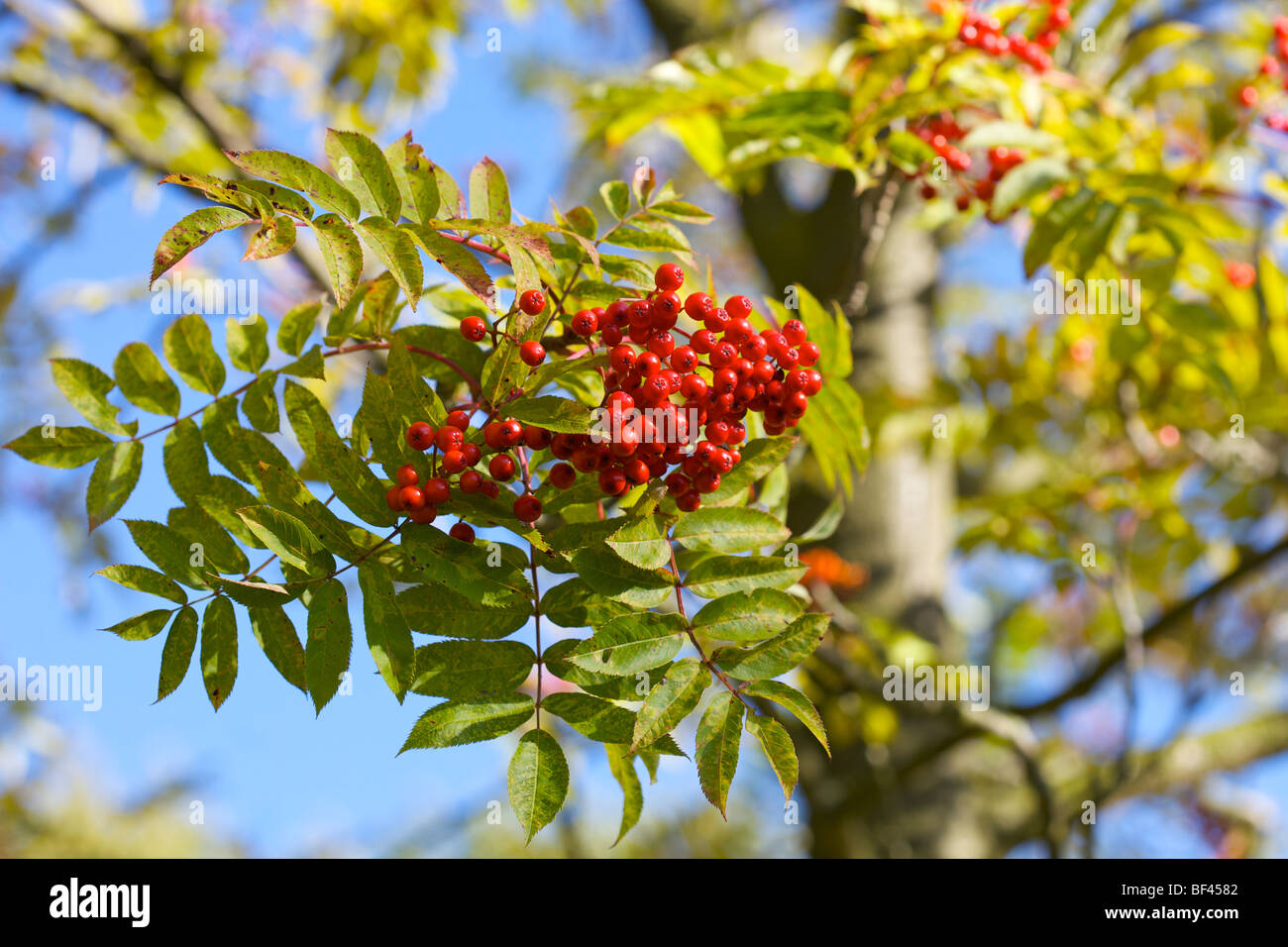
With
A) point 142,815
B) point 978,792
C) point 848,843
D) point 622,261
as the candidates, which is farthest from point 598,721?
point 142,815

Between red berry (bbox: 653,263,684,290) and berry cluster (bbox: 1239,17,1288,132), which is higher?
berry cluster (bbox: 1239,17,1288,132)

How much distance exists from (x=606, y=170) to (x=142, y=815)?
734 cm

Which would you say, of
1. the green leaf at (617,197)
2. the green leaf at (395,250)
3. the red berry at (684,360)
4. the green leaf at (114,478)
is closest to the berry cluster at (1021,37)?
the green leaf at (617,197)

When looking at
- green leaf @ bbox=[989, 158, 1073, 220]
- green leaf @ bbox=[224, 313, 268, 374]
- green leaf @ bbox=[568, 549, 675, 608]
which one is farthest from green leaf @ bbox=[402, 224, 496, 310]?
green leaf @ bbox=[989, 158, 1073, 220]

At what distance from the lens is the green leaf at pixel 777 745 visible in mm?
1275

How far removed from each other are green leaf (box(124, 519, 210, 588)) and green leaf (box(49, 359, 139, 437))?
0.28 m

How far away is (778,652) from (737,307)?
49 centimetres

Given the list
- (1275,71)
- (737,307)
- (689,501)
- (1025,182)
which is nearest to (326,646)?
(689,501)

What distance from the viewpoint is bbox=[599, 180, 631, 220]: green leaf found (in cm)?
154

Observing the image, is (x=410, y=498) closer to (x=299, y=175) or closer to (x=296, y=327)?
(x=299, y=175)

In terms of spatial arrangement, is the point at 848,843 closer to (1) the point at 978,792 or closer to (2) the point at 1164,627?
(1) the point at 978,792

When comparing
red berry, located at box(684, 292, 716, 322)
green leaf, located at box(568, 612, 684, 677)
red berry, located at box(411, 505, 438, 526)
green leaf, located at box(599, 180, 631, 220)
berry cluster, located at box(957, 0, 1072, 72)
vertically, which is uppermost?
berry cluster, located at box(957, 0, 1072, 72)

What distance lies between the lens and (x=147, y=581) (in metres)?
1.32

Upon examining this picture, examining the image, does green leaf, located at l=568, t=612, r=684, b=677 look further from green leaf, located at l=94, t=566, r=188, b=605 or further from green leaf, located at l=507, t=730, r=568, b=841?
green leaf, located at l=94, t=566, r=188, b=605
